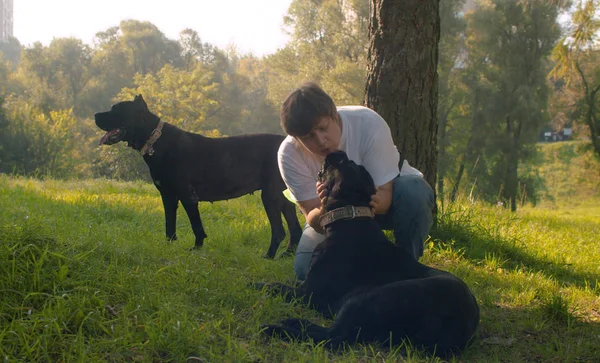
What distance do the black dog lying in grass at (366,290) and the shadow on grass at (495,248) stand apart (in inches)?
77.5

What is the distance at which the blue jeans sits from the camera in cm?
342

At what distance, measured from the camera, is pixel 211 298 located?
2.99 metres

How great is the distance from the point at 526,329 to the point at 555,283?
1098 millimetres

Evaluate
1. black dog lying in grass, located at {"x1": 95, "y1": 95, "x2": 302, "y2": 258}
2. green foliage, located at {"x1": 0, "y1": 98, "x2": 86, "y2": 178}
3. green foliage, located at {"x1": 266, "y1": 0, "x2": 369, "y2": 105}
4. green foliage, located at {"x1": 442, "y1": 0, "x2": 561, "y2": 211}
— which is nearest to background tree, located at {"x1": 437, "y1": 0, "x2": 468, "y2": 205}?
green foliage, located at {"x1": 442, "y1": 0, "x2": 561, "y2": 211}

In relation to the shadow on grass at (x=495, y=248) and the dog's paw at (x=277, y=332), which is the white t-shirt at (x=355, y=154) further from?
the shadow on grass at (x=495, y=248)

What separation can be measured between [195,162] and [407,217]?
190 centimetres

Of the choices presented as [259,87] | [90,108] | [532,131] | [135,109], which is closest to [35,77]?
[90,108]

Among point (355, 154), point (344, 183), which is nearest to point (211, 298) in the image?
point (344, 183)

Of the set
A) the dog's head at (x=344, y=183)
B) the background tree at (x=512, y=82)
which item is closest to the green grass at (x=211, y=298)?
the dog's head at (x=344, y=183)

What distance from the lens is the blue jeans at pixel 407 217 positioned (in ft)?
11.2

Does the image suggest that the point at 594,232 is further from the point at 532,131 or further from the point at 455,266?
the point at 532,131

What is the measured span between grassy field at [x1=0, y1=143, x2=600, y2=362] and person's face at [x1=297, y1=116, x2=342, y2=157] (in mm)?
981

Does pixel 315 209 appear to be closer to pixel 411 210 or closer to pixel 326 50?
pixel 411 210

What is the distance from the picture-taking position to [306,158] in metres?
3.40
